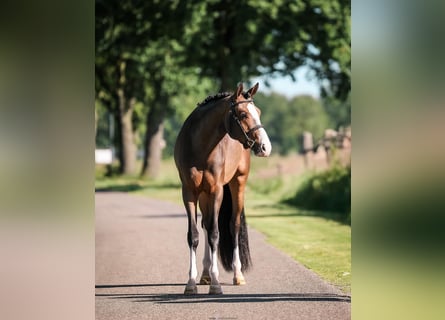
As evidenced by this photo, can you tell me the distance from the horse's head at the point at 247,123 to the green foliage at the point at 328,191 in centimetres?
958

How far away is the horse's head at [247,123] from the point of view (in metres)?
7.29

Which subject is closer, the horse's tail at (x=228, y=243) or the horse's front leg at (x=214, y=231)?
the horse's front leg at (x=214, y=231)

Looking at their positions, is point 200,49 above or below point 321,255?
above

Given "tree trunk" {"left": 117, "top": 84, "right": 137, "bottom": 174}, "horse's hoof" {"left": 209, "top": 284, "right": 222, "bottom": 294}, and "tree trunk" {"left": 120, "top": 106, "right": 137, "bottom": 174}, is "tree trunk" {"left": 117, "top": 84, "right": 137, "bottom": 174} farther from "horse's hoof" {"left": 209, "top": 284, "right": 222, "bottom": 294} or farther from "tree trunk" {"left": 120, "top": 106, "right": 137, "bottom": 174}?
"horse's hoof" {"left": 209, "top": 284, "right": 222, "bottom": 294}

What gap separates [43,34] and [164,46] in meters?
23.1

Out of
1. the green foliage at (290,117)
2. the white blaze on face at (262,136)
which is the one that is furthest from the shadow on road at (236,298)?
the green foliage at (290,117)

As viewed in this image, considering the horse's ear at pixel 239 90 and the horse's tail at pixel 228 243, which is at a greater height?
the horse's ear at pixel 239 90

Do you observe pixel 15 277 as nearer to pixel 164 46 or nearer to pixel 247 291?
pixel 247 291

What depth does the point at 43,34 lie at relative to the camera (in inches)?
196

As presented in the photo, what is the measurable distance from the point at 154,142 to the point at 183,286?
2106 cm

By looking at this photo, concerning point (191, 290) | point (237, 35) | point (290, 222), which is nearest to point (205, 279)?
point (191, 290)

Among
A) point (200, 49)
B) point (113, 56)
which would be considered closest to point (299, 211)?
point (200, 49)

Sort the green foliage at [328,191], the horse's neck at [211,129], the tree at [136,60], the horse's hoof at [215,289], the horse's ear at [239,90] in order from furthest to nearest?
the tree at [136,60] → the green foliage at [328,191] → the horse's neck at [211,129] → the horse's hoof at [215,289] → the horse's ear at [239,90]

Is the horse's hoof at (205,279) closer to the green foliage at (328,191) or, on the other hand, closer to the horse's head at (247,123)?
the horse's head at (247,123)
